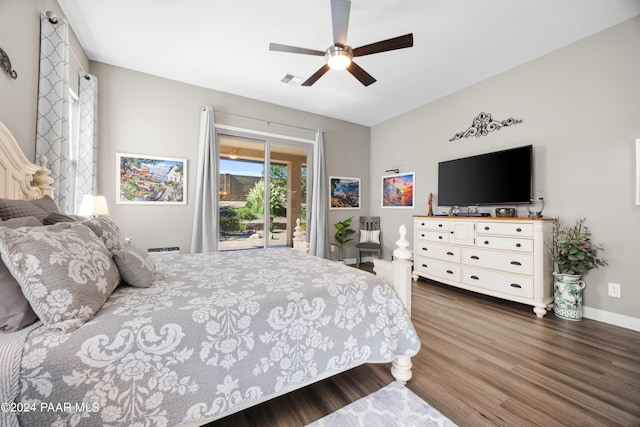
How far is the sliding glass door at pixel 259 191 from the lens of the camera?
405 cm

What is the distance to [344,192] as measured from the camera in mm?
5117

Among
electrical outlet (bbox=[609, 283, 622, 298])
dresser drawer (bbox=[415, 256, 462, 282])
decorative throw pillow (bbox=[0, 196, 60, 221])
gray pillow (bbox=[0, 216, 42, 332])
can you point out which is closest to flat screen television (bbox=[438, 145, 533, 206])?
dresser drawer (bbox=[415, 256, 462, 282])

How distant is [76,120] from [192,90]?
4.69ft

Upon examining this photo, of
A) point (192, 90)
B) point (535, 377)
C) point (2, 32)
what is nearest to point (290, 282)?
point (535, 377)

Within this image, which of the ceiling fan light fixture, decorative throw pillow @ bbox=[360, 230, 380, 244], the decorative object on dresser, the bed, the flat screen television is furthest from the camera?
decorative throw pillow @ bbox=[360, 230, 380, 244]

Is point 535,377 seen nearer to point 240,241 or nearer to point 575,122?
point 575,122

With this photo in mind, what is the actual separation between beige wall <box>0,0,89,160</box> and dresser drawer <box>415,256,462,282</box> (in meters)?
4.47

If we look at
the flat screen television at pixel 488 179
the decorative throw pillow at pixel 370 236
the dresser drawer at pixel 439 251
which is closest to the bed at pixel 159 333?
the dresser drawer at pixel 439 251

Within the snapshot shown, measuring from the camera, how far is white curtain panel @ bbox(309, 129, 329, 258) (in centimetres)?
464

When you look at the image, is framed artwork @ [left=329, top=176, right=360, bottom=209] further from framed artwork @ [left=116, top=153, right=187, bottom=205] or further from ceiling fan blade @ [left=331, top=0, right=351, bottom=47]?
ceiling fan blade @ [left=331, top=0, right=351, bottom=47]

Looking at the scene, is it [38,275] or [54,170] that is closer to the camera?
[38,275]

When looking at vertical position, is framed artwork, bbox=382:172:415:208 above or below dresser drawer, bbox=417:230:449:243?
above

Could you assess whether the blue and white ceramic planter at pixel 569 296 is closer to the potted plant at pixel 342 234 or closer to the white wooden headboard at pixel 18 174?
the potted plant at pixel 342 234

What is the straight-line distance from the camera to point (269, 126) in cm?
430
